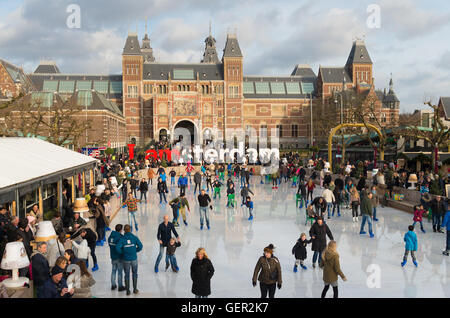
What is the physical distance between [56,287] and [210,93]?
57.5 meters

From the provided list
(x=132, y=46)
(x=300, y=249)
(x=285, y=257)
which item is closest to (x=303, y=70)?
(x=132, y=46)

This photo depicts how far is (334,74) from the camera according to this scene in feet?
210

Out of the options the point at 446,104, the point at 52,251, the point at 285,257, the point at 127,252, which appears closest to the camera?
the point at 52,251

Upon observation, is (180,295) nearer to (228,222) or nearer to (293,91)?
(228,222)

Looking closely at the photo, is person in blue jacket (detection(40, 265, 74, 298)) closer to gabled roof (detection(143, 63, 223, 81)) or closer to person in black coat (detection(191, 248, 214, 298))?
person in black coat (detection(191, 248, 214, 298))

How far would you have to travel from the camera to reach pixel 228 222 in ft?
42.9

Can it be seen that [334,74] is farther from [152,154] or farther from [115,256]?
[115,256]

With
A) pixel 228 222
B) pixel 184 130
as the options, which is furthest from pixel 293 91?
pixel 228 222

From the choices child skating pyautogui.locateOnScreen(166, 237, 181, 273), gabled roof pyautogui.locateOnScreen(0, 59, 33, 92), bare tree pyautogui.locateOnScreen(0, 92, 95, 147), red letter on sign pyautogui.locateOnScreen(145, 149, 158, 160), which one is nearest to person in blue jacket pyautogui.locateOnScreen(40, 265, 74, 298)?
child skating pyautogui.locateOnScreen(166, 237, 181, 273)

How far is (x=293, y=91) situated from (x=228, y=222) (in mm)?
56074

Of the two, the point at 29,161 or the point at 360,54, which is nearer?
the point at 29,161

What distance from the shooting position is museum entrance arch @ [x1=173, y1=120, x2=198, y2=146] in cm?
6100

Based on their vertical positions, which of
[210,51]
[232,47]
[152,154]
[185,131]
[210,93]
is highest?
[210,51]

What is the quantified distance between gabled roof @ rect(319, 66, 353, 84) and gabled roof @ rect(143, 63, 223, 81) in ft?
55.4
